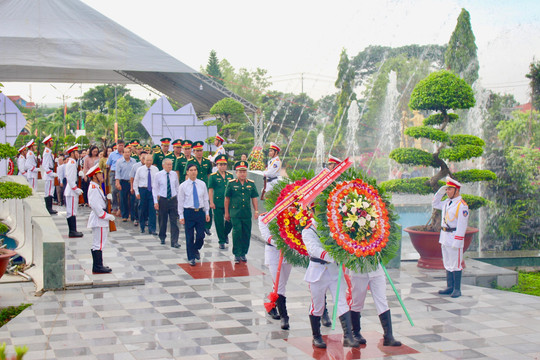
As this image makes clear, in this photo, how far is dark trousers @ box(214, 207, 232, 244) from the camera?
36.9 ft

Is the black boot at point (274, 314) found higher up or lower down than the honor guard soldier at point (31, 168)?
lower down

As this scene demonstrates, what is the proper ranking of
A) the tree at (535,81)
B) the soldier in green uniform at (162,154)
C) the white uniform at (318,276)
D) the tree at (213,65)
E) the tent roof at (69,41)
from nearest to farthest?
the white uniform at (318,276), the soldier in green uniform at (162,154), the tent roof at (69,41), the tree at (535,81), the tree at (213,65)

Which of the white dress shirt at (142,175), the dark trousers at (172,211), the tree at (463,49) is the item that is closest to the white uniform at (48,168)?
the white dress shirt at (142,175)

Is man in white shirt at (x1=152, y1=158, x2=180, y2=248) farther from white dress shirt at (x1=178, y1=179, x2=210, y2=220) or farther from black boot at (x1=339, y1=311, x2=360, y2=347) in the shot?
black boot at (x1=339, y1=311, x2=360, y2=347)

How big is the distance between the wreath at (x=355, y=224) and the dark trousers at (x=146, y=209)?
7.12m

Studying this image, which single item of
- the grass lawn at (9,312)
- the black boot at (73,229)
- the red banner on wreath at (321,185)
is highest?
the red banner on wreath at (321,185)

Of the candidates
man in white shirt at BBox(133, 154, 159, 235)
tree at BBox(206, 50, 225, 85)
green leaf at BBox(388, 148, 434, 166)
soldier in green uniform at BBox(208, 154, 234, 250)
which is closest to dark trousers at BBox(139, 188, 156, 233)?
man in white shirt at BBox(133, 154, 159, 235)

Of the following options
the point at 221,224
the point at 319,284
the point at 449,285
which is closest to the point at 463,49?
the point at 221,224

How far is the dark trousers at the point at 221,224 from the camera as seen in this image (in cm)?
1124

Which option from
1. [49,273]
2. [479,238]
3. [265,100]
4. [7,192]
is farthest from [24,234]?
[265,100]

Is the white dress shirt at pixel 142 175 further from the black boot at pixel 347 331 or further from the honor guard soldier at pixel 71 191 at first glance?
the black boot at pixel 347 331

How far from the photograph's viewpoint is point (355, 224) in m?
6.21

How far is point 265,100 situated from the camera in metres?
57.8

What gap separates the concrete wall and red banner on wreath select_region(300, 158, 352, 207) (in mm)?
3795
